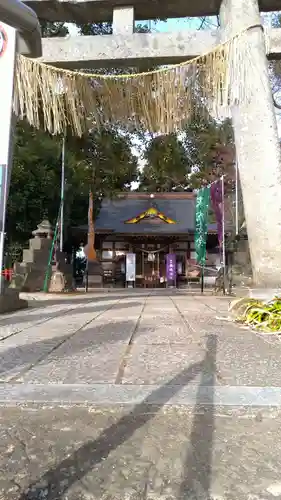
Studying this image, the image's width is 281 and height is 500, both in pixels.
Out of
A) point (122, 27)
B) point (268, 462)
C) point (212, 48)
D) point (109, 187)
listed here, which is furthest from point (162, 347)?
point (109, 187)

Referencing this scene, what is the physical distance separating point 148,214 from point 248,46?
19.2 m

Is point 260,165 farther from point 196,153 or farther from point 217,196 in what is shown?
point 196,153

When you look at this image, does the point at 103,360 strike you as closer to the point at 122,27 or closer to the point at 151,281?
the point at 122,27

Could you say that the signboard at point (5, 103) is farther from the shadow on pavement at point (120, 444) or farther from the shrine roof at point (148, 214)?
the shrine roof at point (148, 214)

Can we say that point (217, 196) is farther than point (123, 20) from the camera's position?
Yes

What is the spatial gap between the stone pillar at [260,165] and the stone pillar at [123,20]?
1.65 m

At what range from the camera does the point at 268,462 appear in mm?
1872

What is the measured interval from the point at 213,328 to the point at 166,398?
2.55 m

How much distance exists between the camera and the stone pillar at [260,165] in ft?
18.3

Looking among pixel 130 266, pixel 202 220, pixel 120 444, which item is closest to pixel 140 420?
pixel 120 444

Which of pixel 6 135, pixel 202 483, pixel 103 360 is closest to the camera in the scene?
pixel 202 483

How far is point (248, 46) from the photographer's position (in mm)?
5699

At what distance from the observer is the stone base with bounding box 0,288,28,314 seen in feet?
22.0

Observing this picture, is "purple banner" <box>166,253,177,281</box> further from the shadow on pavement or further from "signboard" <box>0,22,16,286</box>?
the shadow on pavement
